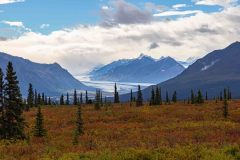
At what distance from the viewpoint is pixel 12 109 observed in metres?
39.5

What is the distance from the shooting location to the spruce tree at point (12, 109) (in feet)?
129

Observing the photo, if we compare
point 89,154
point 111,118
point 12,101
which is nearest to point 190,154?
point 89,154

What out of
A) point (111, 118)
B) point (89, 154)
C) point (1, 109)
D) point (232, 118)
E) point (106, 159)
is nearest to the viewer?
point (106, 159)

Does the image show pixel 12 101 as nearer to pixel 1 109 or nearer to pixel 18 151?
pixel 1 109

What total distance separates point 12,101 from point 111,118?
2550 cm

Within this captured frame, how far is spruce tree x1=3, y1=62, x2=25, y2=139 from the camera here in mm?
39250

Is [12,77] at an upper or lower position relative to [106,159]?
upper

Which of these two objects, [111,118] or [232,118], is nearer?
[232,118]

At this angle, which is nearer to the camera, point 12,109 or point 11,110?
point 11,110

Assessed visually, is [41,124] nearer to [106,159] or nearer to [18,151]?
[18,151]

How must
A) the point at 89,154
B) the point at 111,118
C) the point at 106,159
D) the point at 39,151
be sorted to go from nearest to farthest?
the point at 106,159, the point at 89,154, the point at 39,151, the point at 111,118

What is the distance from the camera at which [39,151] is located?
88.5 feet

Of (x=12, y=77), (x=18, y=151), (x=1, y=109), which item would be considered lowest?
(x=18, y=151)

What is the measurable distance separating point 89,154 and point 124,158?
8.45 feet
